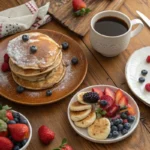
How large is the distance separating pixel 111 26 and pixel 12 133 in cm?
63

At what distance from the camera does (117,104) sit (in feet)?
4.43

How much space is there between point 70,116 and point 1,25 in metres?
0.58

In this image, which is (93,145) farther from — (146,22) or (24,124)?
(146,22)

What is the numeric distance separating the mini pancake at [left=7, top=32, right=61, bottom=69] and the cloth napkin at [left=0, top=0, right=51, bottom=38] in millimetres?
177

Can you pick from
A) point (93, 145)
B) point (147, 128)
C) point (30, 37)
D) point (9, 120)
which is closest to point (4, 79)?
point (30, 37)

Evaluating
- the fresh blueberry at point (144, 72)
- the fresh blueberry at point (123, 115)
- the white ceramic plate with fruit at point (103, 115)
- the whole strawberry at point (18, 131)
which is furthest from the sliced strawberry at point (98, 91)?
the whole strawberry at point (18, 131)

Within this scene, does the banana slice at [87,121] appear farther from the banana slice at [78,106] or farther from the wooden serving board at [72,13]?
the wooden serving board at [72,13]

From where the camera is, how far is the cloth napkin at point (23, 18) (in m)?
1.65

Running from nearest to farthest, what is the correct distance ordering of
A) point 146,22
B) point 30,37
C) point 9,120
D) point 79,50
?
point 9,120, point 30,37, point 79,50, point 146,22

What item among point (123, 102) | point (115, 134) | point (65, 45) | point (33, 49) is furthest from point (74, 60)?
point (115, 134)

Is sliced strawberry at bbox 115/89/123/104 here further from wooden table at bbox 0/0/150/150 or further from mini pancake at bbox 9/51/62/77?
mini pancake at bbox 9/51/62/77

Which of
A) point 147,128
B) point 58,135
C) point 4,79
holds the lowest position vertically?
point 147,128

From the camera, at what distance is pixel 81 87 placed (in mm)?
1477

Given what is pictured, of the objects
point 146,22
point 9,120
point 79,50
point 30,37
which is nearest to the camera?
point 9,120
